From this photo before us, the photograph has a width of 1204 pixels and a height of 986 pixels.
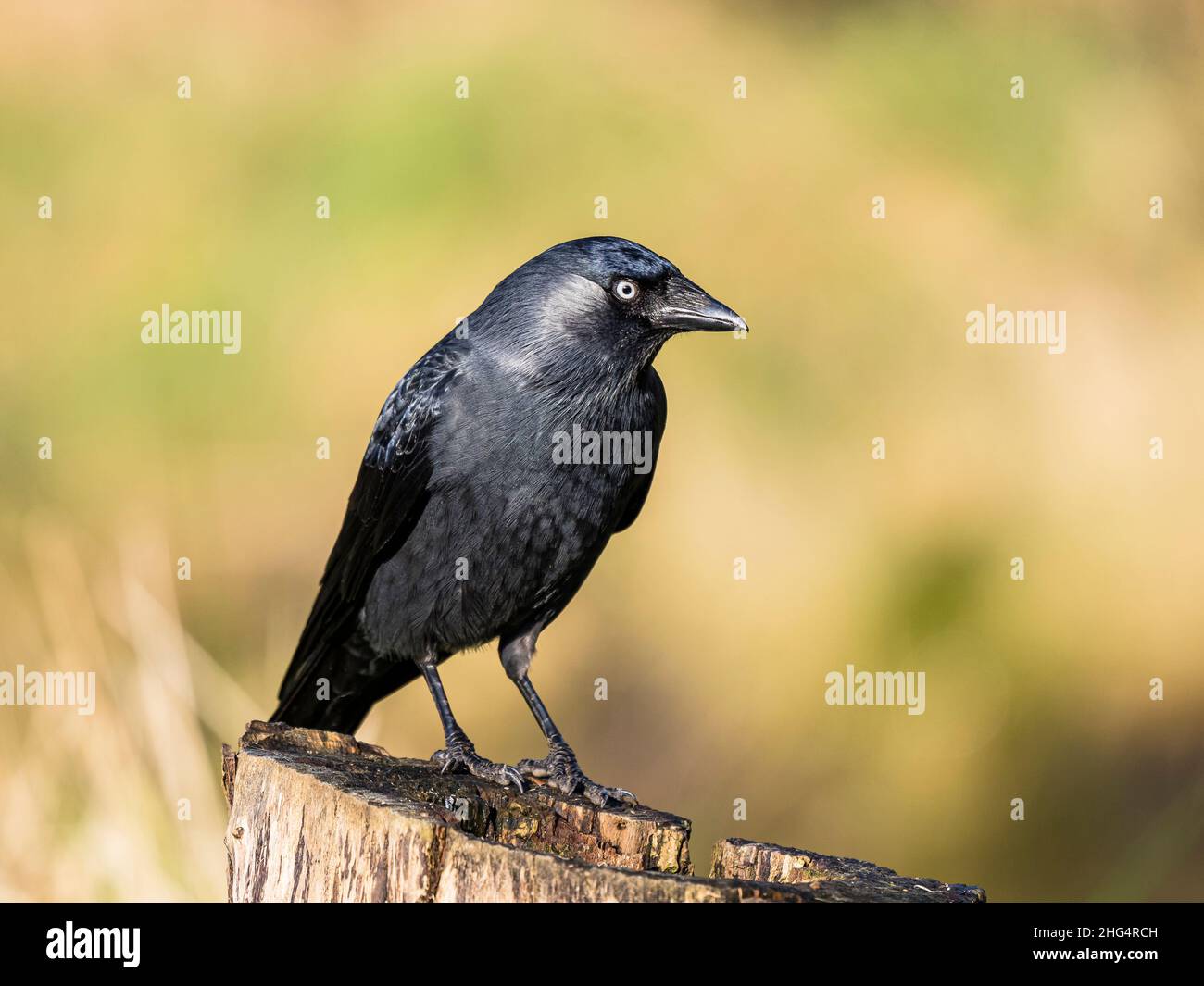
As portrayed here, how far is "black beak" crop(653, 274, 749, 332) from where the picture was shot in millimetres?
5207

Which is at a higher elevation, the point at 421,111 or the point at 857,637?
the point at 421,111

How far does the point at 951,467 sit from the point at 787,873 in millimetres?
4955

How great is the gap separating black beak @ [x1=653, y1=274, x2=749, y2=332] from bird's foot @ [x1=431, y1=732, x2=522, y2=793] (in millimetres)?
1779

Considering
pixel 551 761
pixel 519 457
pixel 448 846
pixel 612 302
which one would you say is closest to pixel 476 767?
pixel 551 761

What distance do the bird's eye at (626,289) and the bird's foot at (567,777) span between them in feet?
5.69

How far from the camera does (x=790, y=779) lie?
8078 millimetres

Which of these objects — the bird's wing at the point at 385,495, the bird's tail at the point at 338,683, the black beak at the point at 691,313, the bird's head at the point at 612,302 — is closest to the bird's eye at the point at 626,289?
the bird's head at the point at 612,302

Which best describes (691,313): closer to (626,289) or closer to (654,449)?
(626,289)

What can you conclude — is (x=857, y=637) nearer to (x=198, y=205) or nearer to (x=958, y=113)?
(x=958, y=113)

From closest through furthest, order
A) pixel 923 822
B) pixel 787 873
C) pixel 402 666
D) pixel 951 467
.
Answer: pixel 787 873 → pixel 402 666 → pixel 923 822 → pixel 951 467

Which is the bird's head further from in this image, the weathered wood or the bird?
the weathered wood

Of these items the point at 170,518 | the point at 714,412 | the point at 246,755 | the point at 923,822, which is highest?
the point at 714,412

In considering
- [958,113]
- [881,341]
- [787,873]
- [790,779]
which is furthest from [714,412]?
[787,873]

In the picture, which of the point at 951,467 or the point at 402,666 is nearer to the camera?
the point at 402,666
